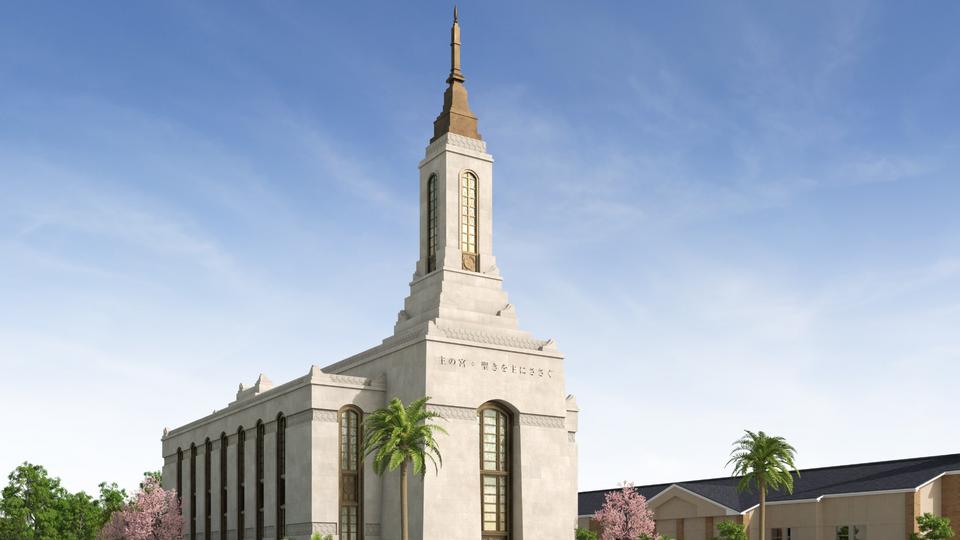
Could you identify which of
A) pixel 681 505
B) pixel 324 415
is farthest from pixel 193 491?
pixel 681 505

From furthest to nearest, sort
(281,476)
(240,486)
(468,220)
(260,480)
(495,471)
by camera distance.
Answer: (240,486)
(468,220)
(260,480)
(281,476)
(495,471)

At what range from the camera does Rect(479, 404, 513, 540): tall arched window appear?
60.3 meters

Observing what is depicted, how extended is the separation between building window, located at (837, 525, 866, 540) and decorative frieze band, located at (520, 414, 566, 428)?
2759 cm

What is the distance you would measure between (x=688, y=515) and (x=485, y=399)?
36.4 meters

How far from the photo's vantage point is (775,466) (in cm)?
6956

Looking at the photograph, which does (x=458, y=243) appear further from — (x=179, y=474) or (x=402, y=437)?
(x=179, y=474)

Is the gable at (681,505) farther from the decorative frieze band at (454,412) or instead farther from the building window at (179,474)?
the building window at (179,474)

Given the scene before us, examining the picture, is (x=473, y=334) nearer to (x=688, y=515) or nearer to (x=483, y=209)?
(x=483, y=209)

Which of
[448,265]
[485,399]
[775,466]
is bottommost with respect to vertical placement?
[775,466]

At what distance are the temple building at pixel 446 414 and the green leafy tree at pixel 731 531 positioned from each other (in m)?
16.7

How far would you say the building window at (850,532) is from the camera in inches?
3009

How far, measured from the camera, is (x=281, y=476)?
62344mm

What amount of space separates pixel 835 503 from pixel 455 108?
4061cm

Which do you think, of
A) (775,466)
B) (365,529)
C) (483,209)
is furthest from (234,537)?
(775,466)
